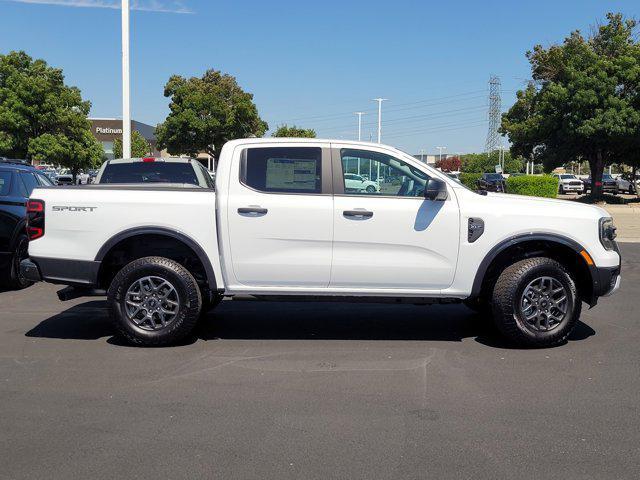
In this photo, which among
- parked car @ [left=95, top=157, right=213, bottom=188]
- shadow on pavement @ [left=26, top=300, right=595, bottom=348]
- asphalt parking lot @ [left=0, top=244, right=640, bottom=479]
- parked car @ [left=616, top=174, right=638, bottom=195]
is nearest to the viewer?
asphalt parking lot @ [left=0, top=244, right=640, bottom=479]

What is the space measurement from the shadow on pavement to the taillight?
1187mm

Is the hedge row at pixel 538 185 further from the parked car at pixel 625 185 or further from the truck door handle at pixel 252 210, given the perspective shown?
the truck door handle at pixel 252 210

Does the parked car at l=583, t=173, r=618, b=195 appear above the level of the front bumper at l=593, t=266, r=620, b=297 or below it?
above

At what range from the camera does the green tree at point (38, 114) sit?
1153 inches

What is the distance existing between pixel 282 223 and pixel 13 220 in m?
4.86

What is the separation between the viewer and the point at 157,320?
21.3 ft

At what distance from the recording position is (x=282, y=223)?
6.30 m

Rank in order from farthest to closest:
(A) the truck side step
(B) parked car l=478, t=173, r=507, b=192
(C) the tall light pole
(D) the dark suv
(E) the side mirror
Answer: (B) parked car l=478, t=173, r=507, b=192, (C) the tall light pole, (D) the dark suv, (A) the truck side step, (E) the side mirror

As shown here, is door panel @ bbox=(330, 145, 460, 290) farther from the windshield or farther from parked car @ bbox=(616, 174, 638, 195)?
parked car @ bbox=(616, 174, 638, 195)

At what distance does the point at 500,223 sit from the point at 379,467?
3.19 metres

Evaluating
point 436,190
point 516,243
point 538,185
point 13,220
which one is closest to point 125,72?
point 13,220

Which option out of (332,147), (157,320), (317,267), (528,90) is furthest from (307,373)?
(528,90)

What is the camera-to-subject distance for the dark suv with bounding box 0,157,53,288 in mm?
9156

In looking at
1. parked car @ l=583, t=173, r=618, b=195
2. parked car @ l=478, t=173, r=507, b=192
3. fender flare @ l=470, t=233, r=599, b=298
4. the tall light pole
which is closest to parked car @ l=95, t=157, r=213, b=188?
fender flare @ l=470, t=233, r=599, b=298
